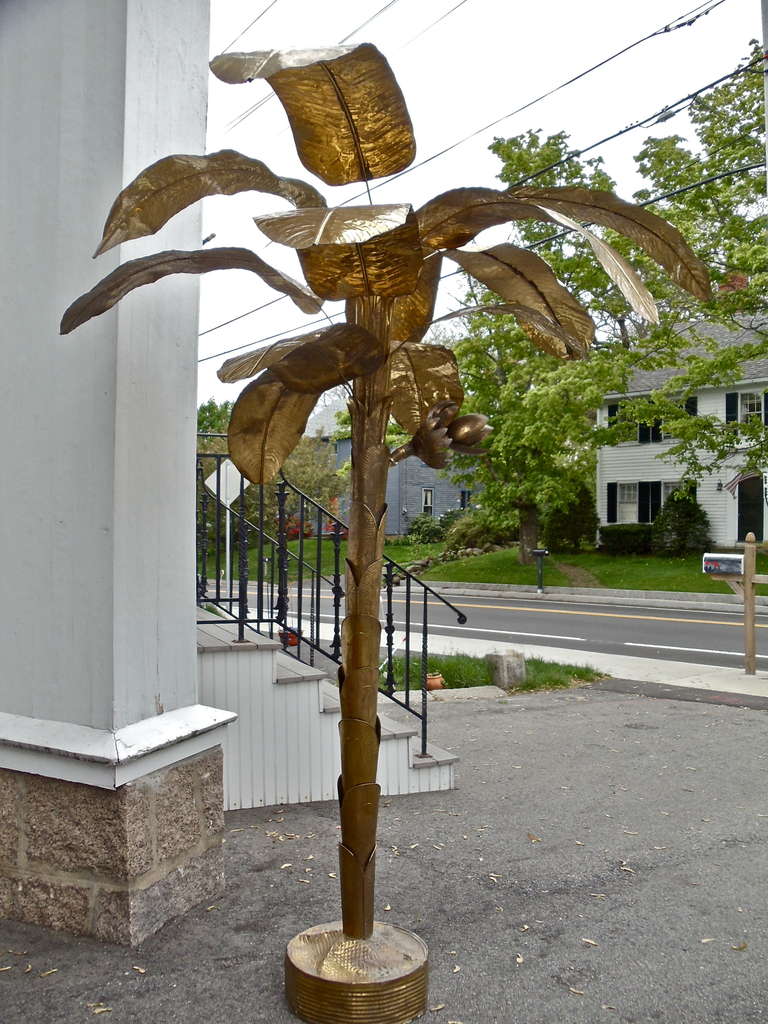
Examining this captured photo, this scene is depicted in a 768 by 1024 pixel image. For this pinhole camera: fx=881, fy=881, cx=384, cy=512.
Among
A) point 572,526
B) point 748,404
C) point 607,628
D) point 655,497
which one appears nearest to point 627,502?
point 655,497

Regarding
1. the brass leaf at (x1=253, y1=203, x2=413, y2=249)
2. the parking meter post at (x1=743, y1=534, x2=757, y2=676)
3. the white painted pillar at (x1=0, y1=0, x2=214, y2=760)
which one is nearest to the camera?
the brass leaf at (x1=253, y1=203, x2=413, y2=249)

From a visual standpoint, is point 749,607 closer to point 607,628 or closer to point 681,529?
point 607,628

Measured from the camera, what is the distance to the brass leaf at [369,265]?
94.3 inches

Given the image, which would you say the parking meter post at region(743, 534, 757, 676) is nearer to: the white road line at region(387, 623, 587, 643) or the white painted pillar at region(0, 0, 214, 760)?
the white road line at region(387, 623, 587, 643)

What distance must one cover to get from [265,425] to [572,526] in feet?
81.3

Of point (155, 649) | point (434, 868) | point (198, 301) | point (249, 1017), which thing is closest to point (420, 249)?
point (198, 301)

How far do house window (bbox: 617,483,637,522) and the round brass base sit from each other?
2656cm

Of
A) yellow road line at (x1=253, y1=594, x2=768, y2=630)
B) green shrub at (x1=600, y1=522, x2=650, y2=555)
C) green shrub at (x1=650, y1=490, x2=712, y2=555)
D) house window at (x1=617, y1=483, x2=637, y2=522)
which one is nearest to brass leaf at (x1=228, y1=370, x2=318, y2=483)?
yellow road line at (x1=253, y1=594, x2=768, y2=630)

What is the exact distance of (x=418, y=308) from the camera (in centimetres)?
277

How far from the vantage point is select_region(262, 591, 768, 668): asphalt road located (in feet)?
38.9

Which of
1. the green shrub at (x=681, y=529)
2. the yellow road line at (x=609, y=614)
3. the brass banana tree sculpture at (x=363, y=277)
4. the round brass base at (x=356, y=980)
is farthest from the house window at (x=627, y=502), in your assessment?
the round brass base at (x=356, y=980)

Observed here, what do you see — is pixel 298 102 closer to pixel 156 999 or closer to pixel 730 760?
pixel 156 999

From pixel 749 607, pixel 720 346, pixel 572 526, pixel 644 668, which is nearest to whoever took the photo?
pixel 749 607

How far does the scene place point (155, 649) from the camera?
3172 mm
